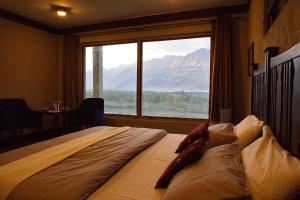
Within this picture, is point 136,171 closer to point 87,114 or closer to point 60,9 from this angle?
point 87,114

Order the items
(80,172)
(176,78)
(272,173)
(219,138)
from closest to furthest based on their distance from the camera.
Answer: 1. (272,173)
2. (80,172)
3. (219,138)
4. (176,78)

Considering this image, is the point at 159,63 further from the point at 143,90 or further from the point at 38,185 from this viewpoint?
the point at 38,185

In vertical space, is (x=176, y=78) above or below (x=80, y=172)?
above

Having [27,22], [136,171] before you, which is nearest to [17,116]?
[27,22]

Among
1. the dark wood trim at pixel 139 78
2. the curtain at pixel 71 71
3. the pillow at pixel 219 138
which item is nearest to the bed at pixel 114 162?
the pillow at pixel 219 138

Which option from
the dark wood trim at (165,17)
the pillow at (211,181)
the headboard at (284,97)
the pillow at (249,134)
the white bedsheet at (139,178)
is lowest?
the white bedsheet at (139,178)

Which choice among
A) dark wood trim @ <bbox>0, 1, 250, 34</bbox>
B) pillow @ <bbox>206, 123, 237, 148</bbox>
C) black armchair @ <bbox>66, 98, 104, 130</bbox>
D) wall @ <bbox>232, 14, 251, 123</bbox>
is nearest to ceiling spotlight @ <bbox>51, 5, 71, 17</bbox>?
dark wood trim @ <bbox>0, 1, 250, 34</bbox>

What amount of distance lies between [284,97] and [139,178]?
998mm

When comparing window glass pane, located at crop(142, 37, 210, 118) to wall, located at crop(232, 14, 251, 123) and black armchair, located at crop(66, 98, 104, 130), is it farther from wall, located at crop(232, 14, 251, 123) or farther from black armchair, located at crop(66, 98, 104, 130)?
black armchair, located at crop(66, 98, 104, 130)

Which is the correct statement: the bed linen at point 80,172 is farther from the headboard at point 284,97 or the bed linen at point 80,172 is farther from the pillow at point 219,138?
the headboard at point 284,97

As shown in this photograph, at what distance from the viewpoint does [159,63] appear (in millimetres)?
4359

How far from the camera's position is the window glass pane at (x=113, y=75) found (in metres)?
4.55

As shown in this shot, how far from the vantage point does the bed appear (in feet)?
3.62

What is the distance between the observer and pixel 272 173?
0.93 m
